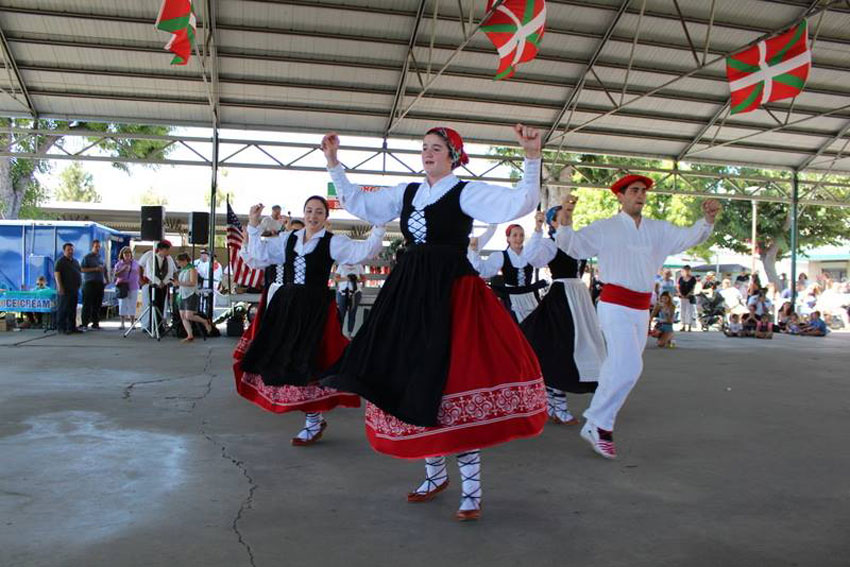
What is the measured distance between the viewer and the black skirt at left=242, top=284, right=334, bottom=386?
14.6ft

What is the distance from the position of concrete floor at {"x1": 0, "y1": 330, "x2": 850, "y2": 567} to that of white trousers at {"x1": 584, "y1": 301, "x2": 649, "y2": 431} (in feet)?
0.95

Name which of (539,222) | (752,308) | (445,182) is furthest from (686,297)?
(445,182)

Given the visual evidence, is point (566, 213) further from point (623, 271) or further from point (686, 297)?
point (686, 297)

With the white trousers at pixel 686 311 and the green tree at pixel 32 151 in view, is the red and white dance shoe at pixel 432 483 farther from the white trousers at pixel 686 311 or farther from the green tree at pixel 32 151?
the green tree at pixel 32 151

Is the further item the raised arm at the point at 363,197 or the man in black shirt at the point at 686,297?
the man in black shirt at the point at 686,297

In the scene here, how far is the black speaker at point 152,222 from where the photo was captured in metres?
12.9

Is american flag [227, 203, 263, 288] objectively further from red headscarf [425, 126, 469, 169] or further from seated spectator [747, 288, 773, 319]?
seated spectator [747, 288, 773, 319]

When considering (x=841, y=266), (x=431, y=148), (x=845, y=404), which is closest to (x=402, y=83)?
(x=845, y=404)

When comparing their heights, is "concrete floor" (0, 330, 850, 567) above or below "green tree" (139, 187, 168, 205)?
below

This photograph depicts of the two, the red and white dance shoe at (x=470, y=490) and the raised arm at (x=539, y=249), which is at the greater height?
the raised arm at (x=539, y=249)

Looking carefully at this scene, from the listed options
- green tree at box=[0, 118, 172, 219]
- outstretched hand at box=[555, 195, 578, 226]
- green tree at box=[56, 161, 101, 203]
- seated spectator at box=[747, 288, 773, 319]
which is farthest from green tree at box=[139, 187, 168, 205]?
outstretched hand at box=[555, 195, 578, 226]

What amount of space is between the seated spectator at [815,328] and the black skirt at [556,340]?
45.5 ft

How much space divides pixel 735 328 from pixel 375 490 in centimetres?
1441

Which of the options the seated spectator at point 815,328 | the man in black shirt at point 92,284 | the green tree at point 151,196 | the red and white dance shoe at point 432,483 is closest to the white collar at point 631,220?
the red and white dance shoe at point 432,483
